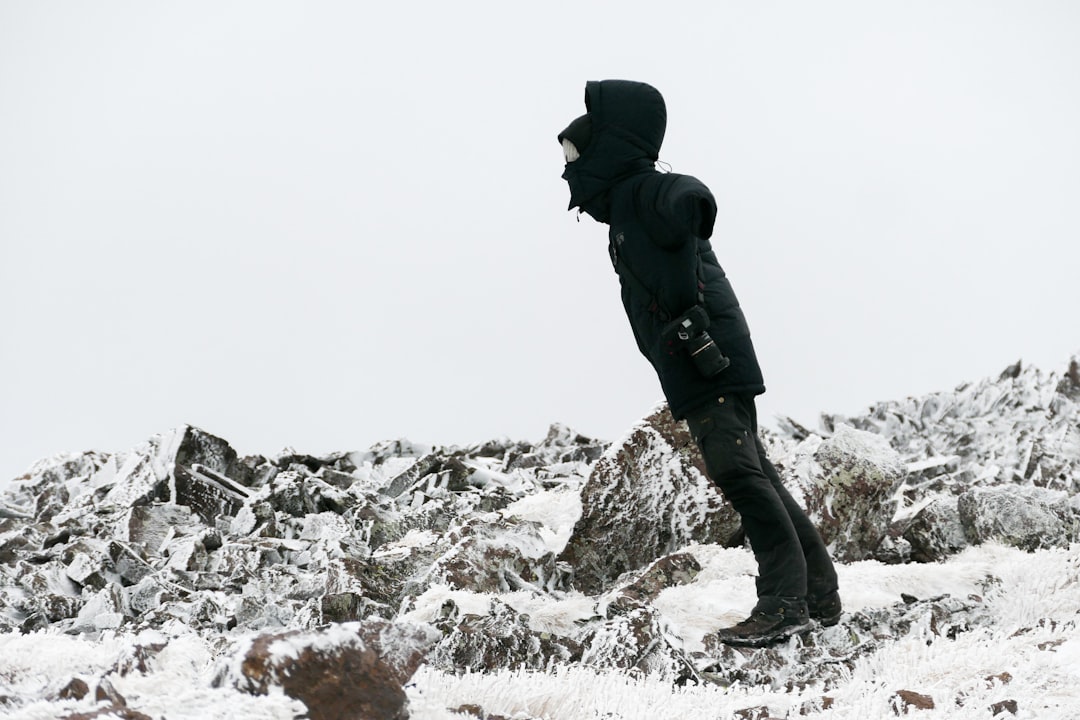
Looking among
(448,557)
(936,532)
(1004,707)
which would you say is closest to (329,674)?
(1004,707)

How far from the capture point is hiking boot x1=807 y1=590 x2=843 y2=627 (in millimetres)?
6750

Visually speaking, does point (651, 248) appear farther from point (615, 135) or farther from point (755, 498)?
point (755, 498)

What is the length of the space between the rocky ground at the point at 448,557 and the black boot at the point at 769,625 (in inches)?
4.1

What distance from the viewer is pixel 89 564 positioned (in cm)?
909

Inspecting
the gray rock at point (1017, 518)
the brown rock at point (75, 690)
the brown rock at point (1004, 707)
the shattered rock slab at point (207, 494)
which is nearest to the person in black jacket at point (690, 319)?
the brown rock at point (1004, 707)

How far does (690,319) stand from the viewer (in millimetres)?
6477

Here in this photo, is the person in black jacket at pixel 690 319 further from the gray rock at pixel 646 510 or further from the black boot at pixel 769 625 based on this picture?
the gray rock at pixel 646 510

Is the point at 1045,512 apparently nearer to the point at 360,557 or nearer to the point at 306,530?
the point at 360,557

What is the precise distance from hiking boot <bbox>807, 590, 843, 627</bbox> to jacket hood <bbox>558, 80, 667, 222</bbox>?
2766 millimetres

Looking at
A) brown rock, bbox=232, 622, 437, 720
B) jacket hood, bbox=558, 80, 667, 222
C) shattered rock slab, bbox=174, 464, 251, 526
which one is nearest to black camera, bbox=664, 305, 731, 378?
jacket hood, bbox=558, 80, 667, 222

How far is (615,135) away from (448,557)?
3.41 m

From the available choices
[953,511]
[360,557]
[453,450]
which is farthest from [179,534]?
[953,511]

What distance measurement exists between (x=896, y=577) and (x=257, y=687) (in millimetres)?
5482

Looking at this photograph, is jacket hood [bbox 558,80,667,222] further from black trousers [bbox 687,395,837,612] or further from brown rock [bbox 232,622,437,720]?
brown rock [bbox 232,622,437,720]
